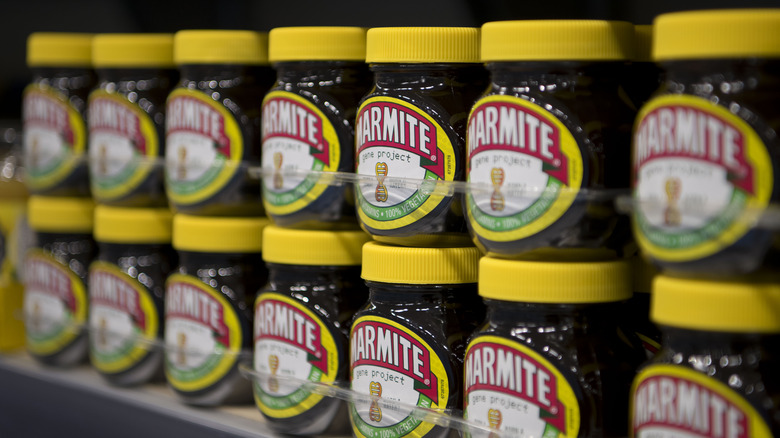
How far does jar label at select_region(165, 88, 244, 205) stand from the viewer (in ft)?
5.72

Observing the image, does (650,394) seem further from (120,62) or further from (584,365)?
(120,62)

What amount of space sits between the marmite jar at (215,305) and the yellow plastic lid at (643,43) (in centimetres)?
75

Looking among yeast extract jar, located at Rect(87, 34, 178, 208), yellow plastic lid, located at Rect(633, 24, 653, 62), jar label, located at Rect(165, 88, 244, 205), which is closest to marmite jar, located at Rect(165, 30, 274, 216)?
jar label, located at Rect(165, 88, 244, 205)

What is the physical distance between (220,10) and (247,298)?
0.65 metres

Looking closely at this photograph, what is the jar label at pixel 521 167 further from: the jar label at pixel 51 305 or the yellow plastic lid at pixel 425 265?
the jar label at pixel 51 305

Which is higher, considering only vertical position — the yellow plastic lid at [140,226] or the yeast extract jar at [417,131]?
the yeast extract jar at [417,131]

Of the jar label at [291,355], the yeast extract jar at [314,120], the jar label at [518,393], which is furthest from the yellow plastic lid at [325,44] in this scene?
the jar label at [518,393]

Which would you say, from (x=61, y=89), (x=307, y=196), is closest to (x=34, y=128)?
(x=61, y=89)

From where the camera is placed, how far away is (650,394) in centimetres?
115

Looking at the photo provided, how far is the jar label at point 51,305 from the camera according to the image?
2121mm

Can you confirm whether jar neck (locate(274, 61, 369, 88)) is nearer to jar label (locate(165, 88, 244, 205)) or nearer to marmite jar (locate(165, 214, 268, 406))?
jar label (locate(165, 88, 244, 205))

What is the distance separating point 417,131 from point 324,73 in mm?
252

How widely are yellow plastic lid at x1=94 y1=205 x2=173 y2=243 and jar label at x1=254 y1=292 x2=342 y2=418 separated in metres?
0.41

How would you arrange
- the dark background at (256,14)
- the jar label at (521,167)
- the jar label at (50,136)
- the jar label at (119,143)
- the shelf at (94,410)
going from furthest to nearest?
the jar label at (50,136) → the jar label at (119,143) → the shelf at (94,410) → the dark background at (256,14) → the jar label at (521,167)
